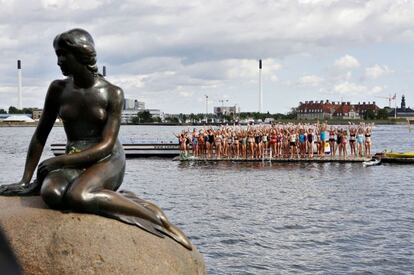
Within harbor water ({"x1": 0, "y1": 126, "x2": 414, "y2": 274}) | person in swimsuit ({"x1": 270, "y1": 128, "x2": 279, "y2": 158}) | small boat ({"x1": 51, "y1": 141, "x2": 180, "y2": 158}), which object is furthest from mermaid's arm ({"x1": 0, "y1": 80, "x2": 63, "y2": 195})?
small boat ({"x1": 51, "y1": 141, "x2": 180, "y2": 158})

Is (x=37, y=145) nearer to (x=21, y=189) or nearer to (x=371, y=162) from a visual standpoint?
(x=21, y=189)

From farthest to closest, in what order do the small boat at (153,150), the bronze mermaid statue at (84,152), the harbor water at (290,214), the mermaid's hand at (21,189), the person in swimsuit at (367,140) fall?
the small boat at (153,150), the person in swimsuit at (367,140), the harbor water at (290,214), the mermaid's hand at (21,189), the bronze mermaid statue at (84,152)

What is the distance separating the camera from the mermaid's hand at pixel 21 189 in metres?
6.44

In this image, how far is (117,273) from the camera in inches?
223

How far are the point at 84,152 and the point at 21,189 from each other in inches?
34.4

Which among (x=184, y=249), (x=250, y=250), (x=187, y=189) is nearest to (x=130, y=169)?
(x=187, y=189)

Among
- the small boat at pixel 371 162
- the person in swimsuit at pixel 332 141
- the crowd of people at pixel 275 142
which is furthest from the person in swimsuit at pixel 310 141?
the small boat at pixel 371 162

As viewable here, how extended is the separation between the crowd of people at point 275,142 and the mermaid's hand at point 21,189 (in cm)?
3104

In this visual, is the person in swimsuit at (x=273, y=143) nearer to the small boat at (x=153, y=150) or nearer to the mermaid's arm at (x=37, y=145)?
the small boat at (x=153, y=150)

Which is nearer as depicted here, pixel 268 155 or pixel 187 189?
pixel 187 189

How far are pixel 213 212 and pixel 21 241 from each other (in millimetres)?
12754

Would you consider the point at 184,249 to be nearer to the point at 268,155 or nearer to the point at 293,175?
the point at 293,175

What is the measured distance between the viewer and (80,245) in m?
5.62

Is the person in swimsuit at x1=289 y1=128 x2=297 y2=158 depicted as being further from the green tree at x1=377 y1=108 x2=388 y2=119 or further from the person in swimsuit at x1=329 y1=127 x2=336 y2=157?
the green tree at x1=377 y1=108 x2=388 y2=119
